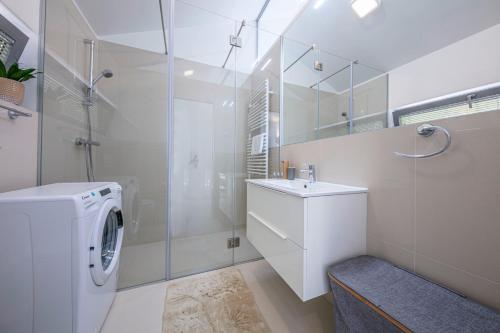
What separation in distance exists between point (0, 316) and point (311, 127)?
7.58 feet

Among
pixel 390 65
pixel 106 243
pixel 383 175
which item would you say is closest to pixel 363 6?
pixel 390 65

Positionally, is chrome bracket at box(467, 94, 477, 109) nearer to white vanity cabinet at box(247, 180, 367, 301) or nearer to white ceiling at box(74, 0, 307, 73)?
white vanity cabinet at box(247, 180, 367, 301)

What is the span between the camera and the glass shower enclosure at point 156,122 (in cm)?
150

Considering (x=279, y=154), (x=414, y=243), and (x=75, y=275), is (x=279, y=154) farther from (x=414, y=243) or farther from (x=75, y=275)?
(x=75, y=275)

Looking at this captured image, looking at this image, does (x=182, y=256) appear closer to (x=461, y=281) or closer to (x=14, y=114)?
(x=14, y=114)

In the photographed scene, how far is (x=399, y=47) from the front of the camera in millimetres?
1062

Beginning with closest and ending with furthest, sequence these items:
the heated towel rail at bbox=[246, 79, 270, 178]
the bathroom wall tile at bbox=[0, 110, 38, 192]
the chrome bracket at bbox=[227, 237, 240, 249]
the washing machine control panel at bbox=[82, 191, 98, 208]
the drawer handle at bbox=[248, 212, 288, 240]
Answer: the washing machine control panel at bbox=[82, 191, 98, 208] < the bathroom wall tile at bbox=[0, 110, 38, 192] < the drawer handle at bbox=[248, 212, 288, 240] < the chrome bracket at bbox=[227, 237, 240, 249] < the heated towel rail at bbox=[246, 79, 270, 178]

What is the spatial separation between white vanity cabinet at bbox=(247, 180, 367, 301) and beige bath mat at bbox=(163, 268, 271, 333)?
44 centimetres

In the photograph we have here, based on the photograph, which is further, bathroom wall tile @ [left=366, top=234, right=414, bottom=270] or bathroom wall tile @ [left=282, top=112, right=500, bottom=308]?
bathroom wall tile @ [left=366, top=234, right=414, bottom=270]

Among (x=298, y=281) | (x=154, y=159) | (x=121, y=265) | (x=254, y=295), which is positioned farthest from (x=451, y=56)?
(x=121, y=265)

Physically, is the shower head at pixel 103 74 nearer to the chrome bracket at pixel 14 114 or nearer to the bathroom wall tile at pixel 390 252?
the chrome bracket at pixel 14 114

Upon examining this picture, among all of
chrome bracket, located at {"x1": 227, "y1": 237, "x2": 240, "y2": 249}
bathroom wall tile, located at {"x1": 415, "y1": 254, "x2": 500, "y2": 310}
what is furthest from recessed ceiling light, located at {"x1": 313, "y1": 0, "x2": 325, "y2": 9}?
chrome bracket, located at {"x1": 227, "y1": 237, "x2": 240, "y2": 249}

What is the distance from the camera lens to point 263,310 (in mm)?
1334

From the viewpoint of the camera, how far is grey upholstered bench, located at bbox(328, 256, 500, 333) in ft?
2.02
